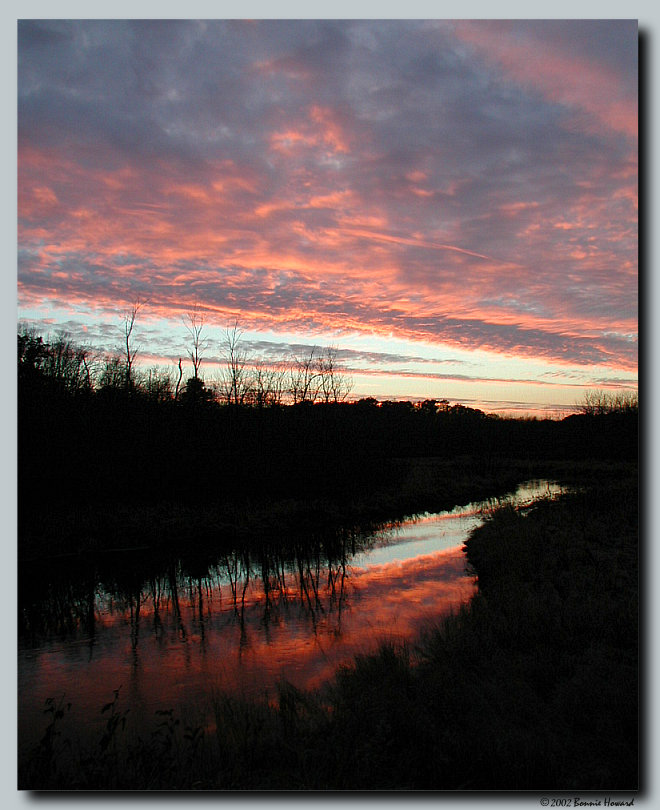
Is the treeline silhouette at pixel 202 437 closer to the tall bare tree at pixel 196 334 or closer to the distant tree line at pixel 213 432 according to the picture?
the distant tree line at pixel 213 432

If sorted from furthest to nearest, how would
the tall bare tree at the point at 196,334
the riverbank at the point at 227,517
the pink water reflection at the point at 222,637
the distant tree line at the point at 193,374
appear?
the riverbank at the point at 227,517, the tall bare tree at the point at 196,334, the distant tree line at the point at 193,374, the pink water reflection at the point at 222,637

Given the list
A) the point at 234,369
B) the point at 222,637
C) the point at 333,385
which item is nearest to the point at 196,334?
the point at 234,369

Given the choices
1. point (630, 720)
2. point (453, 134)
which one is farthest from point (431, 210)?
point (630, 720)

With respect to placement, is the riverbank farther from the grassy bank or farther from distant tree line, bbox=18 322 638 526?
the grassy bank

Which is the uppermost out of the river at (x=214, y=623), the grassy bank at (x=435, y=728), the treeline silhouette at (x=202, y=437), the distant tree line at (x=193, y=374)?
the distant tree line at (x=193, y=374)

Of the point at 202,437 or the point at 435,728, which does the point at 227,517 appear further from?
the point at 435,728

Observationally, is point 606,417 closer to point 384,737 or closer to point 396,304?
point 396,304

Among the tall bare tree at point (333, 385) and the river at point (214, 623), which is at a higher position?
the tall bare tree at point (333, 385)

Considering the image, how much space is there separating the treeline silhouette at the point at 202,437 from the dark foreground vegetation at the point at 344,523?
74 millimetres

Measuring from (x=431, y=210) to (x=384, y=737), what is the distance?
6478 mm

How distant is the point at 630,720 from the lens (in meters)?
4.35

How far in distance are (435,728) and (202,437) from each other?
607 inches

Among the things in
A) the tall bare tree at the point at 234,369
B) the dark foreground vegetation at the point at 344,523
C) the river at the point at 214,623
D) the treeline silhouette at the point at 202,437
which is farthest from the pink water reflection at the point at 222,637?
the tall bare tree at the point at 234,369

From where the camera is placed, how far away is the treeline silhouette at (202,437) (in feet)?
32.5
